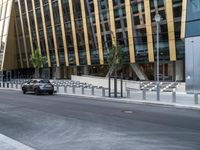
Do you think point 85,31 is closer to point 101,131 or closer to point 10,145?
point 101,131

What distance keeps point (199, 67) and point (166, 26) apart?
11.4 metres

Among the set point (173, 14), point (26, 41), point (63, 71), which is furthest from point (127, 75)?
point (26, 41)

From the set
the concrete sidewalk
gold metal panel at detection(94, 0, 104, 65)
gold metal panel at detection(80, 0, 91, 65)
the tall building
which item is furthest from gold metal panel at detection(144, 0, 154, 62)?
the concrete sidewalk

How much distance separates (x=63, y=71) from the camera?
200 ft

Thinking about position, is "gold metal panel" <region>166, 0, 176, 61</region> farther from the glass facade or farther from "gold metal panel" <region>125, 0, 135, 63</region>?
the glass facade

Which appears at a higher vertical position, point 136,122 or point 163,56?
point 163,56

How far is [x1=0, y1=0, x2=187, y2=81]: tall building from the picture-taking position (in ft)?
131

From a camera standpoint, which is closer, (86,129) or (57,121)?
(86,129)

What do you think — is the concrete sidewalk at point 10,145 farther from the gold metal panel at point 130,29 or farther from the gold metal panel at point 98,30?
the gold metal panel at point 98,30

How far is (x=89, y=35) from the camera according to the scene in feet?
166

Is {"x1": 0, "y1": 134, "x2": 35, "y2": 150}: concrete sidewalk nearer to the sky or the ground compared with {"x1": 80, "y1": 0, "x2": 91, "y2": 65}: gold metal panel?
nearer to the ground

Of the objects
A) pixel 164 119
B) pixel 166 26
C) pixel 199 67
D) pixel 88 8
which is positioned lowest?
pixel 164 119

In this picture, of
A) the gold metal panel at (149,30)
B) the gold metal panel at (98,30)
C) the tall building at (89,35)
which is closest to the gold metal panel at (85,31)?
the tall building at (89,35)

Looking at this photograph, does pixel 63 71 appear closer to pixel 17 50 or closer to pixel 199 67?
pixel 17 50
